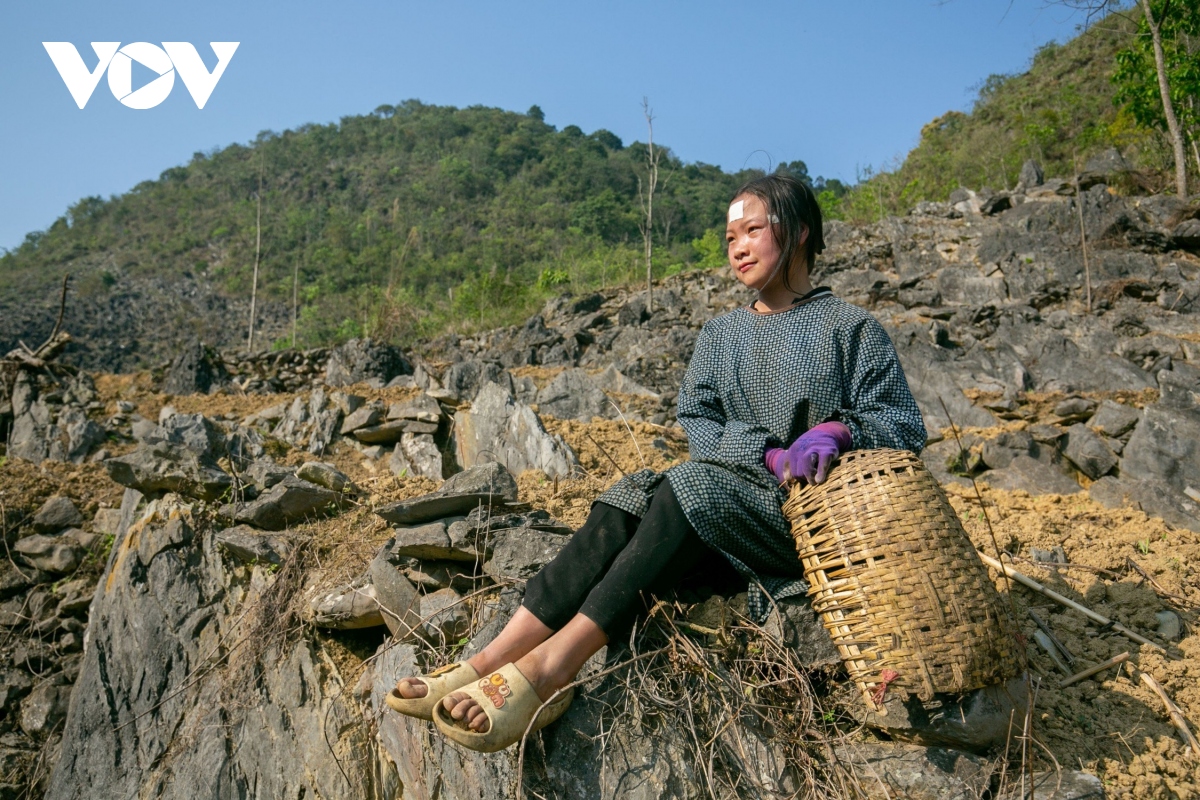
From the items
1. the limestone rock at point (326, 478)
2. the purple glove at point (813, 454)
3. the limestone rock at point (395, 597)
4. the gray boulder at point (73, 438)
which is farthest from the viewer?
the gray boulder at point (73, 438)

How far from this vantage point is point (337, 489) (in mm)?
3250

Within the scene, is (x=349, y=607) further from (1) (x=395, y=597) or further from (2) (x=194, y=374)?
(2) (x=194, y=374)

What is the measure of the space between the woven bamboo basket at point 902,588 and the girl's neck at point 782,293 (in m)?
0.67

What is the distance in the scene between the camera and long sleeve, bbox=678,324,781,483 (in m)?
1.94

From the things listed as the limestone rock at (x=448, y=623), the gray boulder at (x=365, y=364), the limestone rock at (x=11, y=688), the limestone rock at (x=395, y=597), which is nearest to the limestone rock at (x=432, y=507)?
the limestone rock at (x=395, y=597)

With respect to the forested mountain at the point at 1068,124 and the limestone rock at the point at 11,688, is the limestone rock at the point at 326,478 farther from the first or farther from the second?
the forested mountain at the point at 1068,124

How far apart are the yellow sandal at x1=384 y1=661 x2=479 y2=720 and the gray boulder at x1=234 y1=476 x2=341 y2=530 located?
64.6 inches

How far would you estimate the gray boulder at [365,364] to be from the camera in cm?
762

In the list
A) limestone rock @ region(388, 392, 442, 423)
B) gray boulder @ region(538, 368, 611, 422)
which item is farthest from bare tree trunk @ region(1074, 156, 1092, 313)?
limestone rock @ region(388, 392, 442, 423)

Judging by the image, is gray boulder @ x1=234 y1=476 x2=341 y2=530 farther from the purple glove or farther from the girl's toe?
the purple glove

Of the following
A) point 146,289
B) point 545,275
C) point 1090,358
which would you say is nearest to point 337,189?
point 146,289

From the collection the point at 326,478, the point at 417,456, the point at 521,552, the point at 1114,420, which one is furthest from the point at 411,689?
the point at 1114,420

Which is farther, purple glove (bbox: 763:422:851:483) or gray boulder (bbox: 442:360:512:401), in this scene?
gray boulder (bbox: 442:360:512:401)

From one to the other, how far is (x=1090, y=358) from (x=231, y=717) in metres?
7.16
